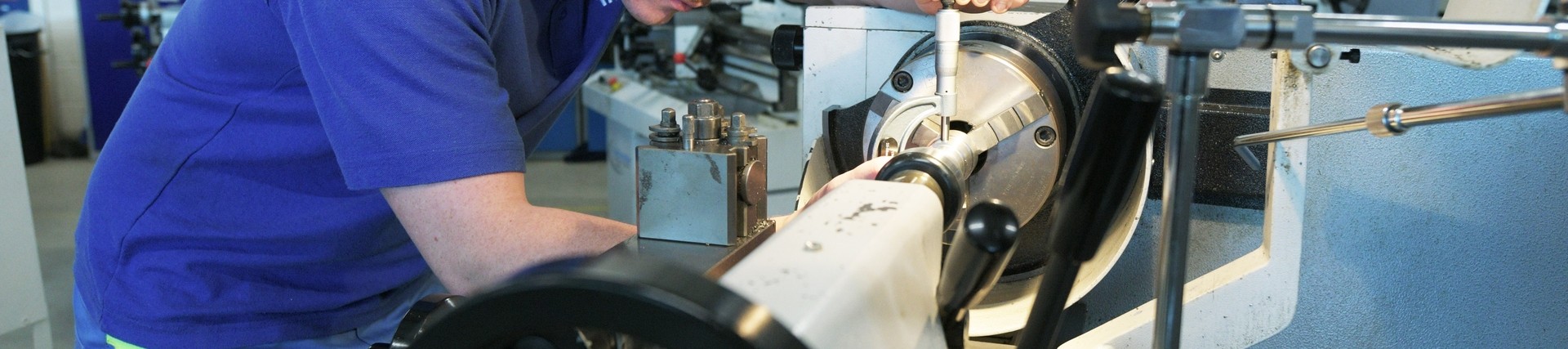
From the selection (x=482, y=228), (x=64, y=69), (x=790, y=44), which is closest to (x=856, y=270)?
(x=482, y=228)

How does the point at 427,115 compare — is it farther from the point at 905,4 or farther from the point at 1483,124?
the point at 1483,124

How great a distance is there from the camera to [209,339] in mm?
1004

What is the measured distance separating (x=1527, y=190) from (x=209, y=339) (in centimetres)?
118

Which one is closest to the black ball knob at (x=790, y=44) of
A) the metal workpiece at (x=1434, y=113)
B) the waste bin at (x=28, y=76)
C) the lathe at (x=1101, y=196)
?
the lathe at (x=1101, y=196)

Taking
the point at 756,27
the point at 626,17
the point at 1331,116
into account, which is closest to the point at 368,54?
the point at 1331,116

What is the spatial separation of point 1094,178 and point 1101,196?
0.01 m

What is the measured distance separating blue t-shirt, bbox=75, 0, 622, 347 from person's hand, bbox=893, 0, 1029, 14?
317mm

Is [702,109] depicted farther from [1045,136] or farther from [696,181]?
[1045,136]

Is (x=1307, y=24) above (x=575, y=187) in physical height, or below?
above

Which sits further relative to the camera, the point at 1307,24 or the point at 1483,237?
the point at 1483,237

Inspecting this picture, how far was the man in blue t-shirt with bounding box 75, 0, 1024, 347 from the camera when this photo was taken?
0.76 metres

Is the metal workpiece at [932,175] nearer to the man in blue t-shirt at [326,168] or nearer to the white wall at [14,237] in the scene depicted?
the man in blue t-shirt at [326,168]

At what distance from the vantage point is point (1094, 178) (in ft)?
1.75

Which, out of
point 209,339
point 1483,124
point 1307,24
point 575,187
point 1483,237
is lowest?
point 575,187
